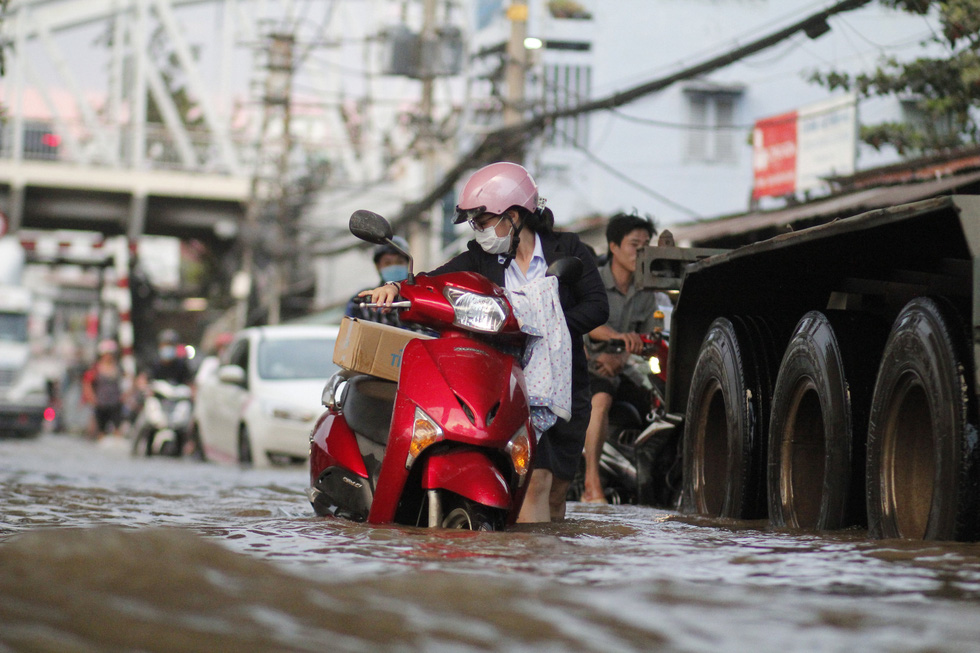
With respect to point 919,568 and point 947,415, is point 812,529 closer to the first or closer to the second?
point 947,415

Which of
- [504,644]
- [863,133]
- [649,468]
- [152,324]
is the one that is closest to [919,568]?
[504,644]

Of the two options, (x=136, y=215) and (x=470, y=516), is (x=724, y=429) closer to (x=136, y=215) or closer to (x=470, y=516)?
(x=470, y=516)

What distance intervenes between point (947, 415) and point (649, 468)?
3816mm

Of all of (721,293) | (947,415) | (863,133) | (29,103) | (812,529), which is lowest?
(812,529)

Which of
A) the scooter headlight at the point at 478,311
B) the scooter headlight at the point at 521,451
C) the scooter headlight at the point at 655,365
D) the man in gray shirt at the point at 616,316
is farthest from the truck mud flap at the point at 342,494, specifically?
the scooter headlight at the point at 655,365

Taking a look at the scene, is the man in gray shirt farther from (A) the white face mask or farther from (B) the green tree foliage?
(B) the green tree foliage

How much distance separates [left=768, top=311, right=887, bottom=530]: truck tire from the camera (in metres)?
5.59

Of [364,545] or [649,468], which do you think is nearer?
[364,545]

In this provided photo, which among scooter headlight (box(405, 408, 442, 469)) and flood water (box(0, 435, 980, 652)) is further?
scooter headlight (box(405, 408, 442, 469))

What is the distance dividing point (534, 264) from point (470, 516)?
120cm

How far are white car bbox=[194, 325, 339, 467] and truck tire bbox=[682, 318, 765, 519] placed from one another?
7.50m

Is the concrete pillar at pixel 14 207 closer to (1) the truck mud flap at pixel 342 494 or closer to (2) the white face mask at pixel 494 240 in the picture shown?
(1) the truck mud flap at pixel 342 494

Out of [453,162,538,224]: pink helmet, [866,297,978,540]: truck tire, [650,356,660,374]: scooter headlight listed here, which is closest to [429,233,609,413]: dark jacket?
[453,162,538,224]: pink helmet

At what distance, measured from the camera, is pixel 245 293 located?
38750 mm
